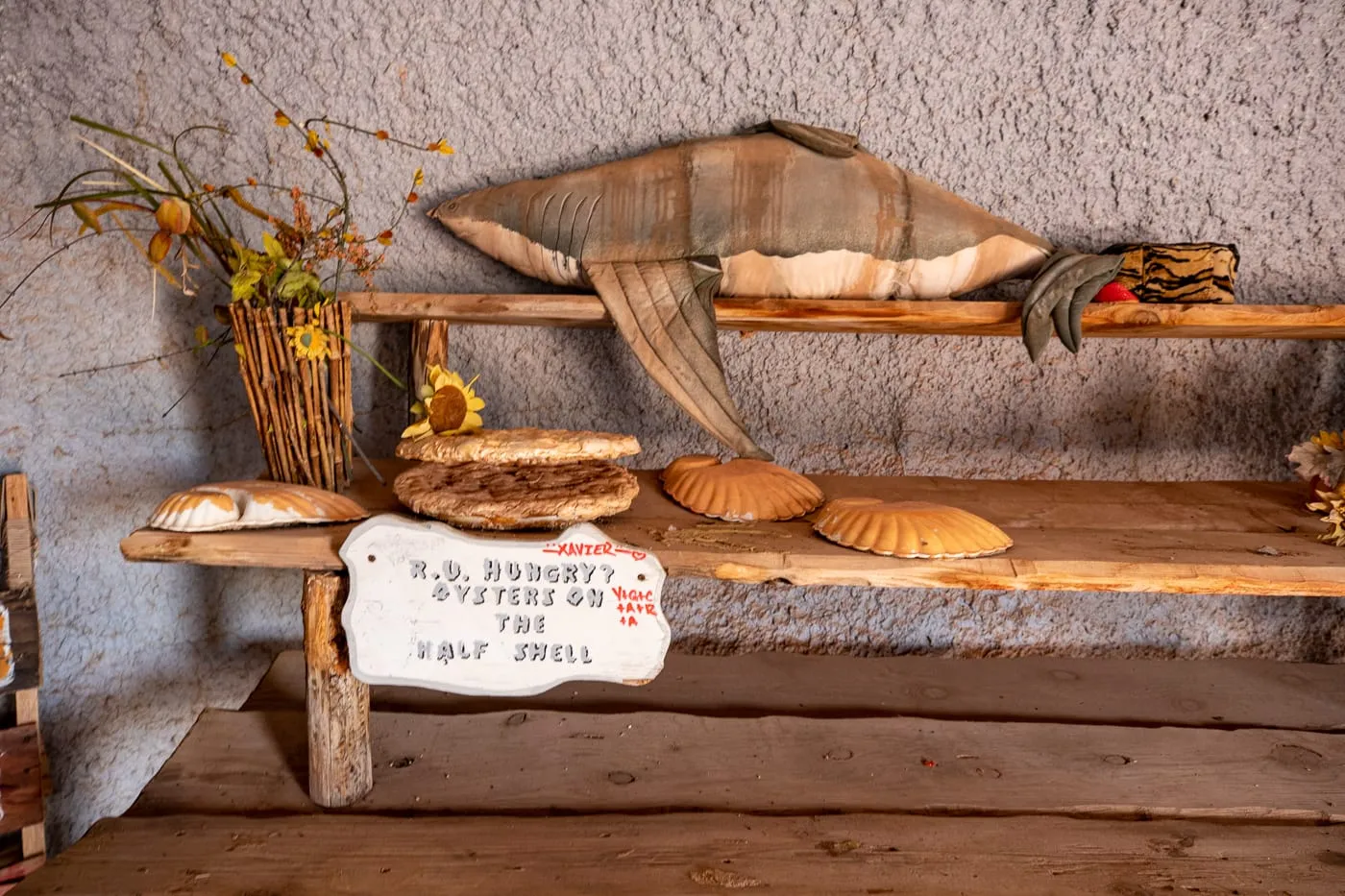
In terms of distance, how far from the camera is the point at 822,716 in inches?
53.9

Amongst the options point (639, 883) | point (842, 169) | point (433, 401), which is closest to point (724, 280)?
point (842, 169)

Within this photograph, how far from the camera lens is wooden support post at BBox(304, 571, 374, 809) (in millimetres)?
1056

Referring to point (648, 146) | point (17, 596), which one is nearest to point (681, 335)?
point (648, 146)

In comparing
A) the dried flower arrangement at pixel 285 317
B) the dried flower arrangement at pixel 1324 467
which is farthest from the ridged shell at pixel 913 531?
the dried flower arrangement at pixel 285 317

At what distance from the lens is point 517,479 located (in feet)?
3.57

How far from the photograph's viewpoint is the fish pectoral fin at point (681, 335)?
3.90 feet

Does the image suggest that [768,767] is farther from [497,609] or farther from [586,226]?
[586,226]

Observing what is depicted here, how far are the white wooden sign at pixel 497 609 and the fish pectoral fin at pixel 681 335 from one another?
0.92 ft

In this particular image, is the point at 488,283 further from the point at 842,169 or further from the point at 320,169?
the point at 842,169

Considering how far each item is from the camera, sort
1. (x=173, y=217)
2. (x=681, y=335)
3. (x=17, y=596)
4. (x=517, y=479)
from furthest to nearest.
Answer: (x=17, y=596) → (x=681, y=335) → (x=517, y=479) → (x=173, y=217)

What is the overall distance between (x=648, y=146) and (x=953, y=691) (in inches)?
44.2

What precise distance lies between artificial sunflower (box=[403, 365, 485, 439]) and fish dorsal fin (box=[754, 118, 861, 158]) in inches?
25.3

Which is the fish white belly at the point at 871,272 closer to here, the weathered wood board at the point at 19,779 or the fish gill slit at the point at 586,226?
the fish gill slit at the point at 586,226

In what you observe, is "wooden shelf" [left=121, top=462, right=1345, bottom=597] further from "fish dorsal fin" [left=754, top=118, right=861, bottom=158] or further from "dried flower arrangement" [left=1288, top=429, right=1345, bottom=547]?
"fish dorsal fin" [left=754, top=118, right=861, bottom=158]
